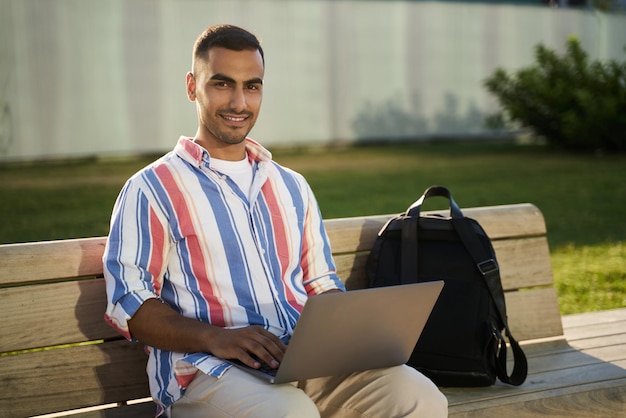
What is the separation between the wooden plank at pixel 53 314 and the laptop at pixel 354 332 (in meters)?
0.67

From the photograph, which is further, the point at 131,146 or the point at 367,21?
the point at 367,21

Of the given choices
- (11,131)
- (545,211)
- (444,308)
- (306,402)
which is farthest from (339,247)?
(11,131)

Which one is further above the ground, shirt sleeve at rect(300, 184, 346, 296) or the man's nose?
the man's nose

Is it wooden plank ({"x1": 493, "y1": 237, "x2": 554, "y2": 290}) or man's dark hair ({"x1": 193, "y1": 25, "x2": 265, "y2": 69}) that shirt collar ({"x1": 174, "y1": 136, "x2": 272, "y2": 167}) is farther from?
wooden plank ({"x1": 493, "y1": 237, "x2": 554, "y2": 290})

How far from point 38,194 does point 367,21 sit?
8733 millimetres

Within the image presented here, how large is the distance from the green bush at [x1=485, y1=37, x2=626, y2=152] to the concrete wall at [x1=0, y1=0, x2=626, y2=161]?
2822 mm

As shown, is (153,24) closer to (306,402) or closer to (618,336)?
(618,336)

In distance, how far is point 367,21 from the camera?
17.2 meters

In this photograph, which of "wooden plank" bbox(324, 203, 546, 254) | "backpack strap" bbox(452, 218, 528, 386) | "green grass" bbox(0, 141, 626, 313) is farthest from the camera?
"green grass" bbox(0, 141, 626, 313)

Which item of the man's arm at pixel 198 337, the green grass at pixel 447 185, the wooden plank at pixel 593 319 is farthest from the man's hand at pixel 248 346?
the green grass at pixel 447 185

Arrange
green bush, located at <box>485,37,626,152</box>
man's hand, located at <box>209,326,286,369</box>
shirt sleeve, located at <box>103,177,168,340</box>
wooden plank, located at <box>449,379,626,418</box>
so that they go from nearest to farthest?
man's hand, located at <box>209,326,286,369</box> → shirt sleeve, located at <box>103,177,168,340</box> → wooden plank, located at <box>449,379,626,418</box> → green bush, located at <box>485,37,626,152</box>

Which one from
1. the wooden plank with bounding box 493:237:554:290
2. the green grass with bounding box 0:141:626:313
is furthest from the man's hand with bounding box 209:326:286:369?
the green grass with bounding box 0:141:626:313

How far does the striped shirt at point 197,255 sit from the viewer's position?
8.52 feet

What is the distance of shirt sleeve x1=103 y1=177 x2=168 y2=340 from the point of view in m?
2.57
